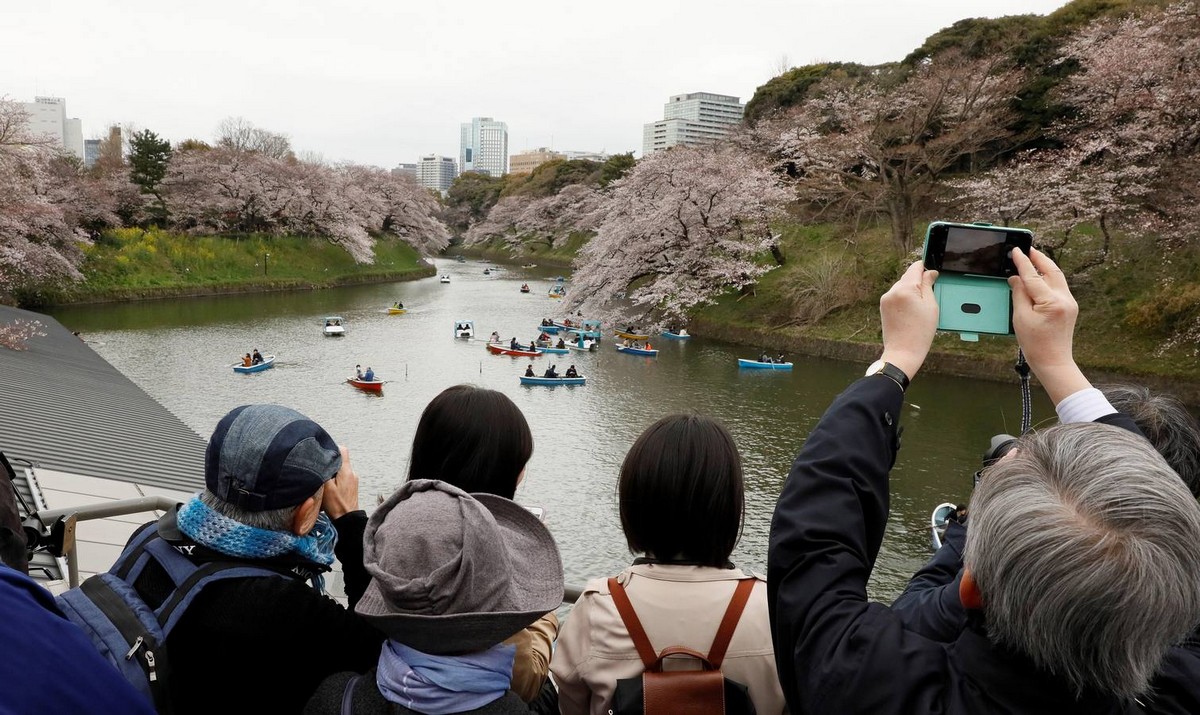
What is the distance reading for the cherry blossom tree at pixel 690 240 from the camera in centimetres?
2281

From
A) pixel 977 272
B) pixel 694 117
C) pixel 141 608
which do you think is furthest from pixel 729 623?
pixel 694 117

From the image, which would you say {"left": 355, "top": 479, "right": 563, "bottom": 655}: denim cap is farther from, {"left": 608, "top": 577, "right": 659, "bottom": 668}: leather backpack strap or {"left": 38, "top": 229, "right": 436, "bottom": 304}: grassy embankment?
{"left": 38, "top": 229, "right": 436, "bottom": 304}: grassy embankment

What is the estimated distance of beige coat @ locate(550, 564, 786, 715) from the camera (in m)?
1.41

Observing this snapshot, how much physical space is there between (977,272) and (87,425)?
10013 millimetres

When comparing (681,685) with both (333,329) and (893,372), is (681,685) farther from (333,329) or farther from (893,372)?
(333,329)

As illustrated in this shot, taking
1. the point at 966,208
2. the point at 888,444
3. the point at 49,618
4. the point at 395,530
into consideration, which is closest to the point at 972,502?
the point at 888,444

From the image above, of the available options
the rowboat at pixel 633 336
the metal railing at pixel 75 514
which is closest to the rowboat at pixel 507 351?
the rowboat at pixel 633 336

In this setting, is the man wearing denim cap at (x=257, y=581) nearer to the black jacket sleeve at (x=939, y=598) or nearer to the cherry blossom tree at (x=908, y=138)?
the black jacket sleeve at (x=939, y=598)

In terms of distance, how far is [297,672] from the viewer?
A: 1.43 meters

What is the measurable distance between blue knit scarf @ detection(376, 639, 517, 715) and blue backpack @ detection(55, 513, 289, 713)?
0.36 m

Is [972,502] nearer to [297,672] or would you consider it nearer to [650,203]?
[297,672]

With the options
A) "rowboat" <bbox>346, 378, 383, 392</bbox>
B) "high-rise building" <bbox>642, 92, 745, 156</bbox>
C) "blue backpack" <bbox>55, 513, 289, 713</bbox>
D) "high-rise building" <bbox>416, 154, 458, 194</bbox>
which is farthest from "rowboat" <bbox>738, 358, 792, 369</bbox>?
"high-rise building" <bbox>416, 154, 458, 194</bbox>

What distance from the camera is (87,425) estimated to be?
28.3 ft

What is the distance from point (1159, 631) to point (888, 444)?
382 millimetres
